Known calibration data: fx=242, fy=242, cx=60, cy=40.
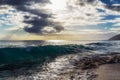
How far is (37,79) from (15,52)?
2169 centimetres

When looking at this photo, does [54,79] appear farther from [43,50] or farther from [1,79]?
[43,50]

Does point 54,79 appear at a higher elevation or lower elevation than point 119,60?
higher

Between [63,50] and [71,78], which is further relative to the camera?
[63,50]

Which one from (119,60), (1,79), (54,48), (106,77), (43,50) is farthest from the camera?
(54,48)

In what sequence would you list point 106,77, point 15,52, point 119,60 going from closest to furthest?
point 106,77, point 119,60, point 15,52

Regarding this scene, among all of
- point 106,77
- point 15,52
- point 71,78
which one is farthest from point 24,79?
point 15,52

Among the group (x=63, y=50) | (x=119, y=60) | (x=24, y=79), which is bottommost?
(x=63, y=50)

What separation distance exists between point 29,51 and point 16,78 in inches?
894

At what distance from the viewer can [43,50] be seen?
3791cm

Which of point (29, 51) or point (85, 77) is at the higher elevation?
point (85, 77)

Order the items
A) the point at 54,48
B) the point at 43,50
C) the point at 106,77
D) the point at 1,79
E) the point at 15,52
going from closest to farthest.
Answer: the point at 106,77
the point at 1,79
the point at 15,52
the point at 43,50
the point at 54,48

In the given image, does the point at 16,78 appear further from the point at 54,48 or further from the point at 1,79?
the point at 54,48

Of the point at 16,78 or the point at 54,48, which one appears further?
the point at 54,48

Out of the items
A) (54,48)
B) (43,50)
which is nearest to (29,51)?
(43,50)
